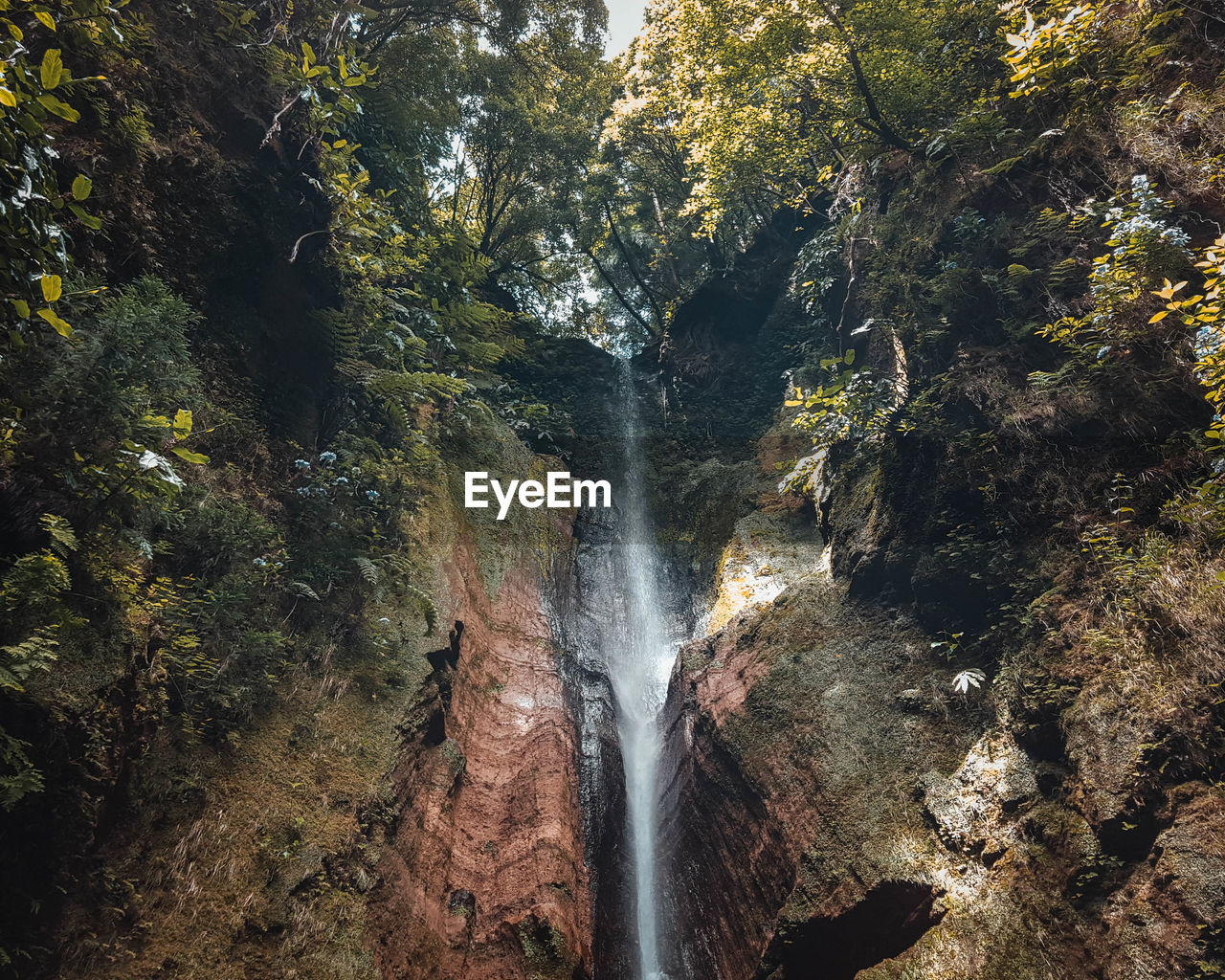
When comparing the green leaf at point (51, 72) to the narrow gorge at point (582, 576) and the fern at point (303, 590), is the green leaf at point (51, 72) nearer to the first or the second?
the narrow gorge at point (582, 576)

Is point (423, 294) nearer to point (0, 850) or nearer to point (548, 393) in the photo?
point (548, 393)

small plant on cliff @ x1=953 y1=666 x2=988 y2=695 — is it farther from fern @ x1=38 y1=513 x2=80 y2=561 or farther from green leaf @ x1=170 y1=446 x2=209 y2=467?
fern @ x1=38 y1=513 x2=80 y2=561

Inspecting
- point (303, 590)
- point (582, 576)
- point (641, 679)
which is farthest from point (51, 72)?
point (641, 679)

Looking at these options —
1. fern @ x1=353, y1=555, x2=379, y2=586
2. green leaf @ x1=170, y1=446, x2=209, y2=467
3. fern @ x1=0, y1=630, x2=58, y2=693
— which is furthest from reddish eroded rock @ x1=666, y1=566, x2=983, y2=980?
green leaf @ x1=170, y1=446, x2=209, y2=467

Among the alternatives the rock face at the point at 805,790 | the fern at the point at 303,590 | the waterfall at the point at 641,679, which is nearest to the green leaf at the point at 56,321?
the fern at the point at 303,590

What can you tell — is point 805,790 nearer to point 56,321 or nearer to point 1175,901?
point 1175,901

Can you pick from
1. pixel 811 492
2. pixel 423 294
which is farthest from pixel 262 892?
pixel 811 492
